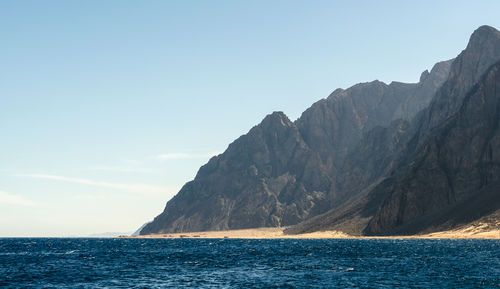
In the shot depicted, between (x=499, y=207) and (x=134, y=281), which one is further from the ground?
(x=499, y=207)

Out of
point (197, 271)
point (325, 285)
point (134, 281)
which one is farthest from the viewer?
point (197, 271)

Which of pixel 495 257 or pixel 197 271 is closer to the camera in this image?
pixel 197 271

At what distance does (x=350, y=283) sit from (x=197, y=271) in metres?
29.6

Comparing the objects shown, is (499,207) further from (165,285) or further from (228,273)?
(165,285)

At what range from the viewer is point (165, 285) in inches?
2603

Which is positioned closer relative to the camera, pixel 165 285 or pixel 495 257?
pixel 165 285

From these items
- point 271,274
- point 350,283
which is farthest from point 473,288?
point 271,274

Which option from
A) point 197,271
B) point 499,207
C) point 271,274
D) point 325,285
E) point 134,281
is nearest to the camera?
point 325,285

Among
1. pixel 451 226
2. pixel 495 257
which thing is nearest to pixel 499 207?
pixel 451 226

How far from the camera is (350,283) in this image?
212 ft

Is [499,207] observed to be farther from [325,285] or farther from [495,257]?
[325,285]

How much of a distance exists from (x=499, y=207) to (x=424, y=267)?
407ft

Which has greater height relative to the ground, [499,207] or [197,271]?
[499,207]

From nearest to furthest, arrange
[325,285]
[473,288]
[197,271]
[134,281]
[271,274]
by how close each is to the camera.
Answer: [473,288]
[325,285]
[134,281]
[271,274]
[197,271]
